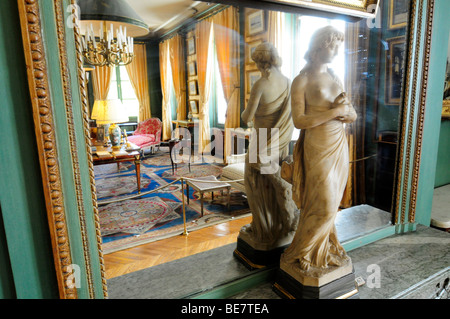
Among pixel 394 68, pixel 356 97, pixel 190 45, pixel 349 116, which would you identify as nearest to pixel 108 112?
pixel 190 45

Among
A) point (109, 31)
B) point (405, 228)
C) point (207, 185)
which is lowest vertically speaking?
point (405, 228)

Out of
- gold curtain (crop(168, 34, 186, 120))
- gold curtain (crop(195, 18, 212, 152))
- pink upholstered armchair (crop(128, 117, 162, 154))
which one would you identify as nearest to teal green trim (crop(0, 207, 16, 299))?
pink upholstered armchair (crop(128, 117, 162, 154))

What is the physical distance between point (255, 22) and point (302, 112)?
704 millimetres

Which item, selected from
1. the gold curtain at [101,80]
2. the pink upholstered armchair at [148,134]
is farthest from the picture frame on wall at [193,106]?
the gold curtain at [101,80]

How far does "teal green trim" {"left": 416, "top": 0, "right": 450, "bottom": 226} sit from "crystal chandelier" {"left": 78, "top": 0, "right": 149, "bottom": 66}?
184cm

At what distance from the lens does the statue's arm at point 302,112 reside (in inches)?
46.9

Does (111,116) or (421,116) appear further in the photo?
(421,116)

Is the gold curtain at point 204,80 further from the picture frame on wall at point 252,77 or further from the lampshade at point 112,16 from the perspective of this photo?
the lampshade at point 112,16

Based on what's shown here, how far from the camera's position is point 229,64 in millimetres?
1835

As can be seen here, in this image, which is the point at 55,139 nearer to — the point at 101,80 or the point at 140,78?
the point at 101,80

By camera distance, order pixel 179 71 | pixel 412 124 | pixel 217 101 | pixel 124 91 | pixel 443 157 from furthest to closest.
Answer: pixel 443 157
pixel 412 124
pixel 217 101
pixel 179 71
pixel 124 91

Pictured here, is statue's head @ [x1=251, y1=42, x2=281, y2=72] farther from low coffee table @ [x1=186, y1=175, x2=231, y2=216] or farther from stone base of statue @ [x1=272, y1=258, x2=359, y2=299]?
stone base of statue @ [x1=272, y1=258, x2=359, y2=299]

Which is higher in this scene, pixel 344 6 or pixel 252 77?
pixel 344 6

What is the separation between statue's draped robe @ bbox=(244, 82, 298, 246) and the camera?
1.47 metres
